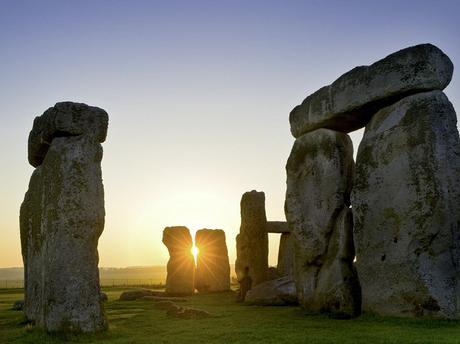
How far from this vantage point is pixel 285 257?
24.7 metres

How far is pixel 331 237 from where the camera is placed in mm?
12398

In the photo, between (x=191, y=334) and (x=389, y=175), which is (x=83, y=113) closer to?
(x=191, y=334)

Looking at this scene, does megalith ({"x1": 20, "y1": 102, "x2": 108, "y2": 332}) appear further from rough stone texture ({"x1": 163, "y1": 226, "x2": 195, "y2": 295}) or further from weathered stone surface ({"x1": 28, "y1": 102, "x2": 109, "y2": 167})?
rough stone texture ({"x1": 163, "y1": 226, "x2": 195, "y2": 295})

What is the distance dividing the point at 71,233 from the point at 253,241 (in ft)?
33.7

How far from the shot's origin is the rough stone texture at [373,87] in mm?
10734

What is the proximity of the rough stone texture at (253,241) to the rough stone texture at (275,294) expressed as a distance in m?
2.34

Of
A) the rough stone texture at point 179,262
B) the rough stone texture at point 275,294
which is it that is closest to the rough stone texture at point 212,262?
the rough stone texture at point 179,262

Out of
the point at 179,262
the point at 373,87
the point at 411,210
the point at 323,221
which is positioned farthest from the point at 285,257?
the point at 411,210

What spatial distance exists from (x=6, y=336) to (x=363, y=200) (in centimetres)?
790

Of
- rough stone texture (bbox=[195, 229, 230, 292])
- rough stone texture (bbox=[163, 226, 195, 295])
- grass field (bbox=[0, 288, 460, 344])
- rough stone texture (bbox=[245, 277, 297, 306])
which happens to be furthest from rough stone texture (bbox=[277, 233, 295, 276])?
grass field (bbox=[0, 288, 460, 344])

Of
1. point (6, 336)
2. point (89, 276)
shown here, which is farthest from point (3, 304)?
point (89, 276)

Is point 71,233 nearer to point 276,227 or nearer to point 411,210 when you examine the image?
point 411,210

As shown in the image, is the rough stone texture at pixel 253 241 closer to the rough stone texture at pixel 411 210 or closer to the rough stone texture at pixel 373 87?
the rough stone texture at pixel 373 87

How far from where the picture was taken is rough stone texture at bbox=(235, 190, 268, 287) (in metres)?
18.6
